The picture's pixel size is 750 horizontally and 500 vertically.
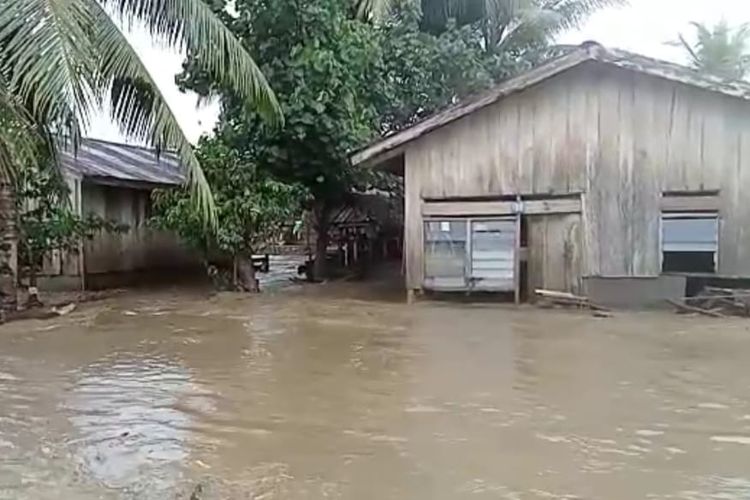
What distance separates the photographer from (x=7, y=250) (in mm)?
13102

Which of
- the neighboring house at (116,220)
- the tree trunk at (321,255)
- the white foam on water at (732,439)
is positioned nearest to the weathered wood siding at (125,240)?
the neighboring house at (116,220)

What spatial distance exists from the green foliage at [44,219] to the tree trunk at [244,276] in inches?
114

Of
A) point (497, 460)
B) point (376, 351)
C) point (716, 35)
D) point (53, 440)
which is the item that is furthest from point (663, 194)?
point (716, 35)

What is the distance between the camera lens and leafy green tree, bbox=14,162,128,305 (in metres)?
14.3

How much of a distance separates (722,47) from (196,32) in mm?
23464

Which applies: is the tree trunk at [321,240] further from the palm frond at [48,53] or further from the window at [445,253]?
the palm frond at [48,53]

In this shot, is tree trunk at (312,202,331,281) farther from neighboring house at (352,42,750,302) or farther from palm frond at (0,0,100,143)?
palm frond at (0,0,100,143)

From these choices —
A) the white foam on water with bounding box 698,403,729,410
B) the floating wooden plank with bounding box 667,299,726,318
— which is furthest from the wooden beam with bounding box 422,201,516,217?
the white foam on water with bounding box 698,403,729,410

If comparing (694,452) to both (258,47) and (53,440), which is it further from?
(258,47)

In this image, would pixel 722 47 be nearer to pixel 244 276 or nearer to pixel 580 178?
pixel 580 178

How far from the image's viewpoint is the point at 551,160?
1427cm

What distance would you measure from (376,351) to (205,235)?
24.7 feet

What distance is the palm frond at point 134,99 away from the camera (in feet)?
35.9

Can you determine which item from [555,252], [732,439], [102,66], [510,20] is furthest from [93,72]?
[510,20]
